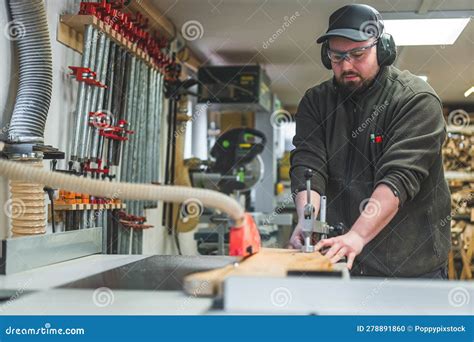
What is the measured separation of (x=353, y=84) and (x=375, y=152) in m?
0.25

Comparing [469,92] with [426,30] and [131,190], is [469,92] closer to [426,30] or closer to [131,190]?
[426,30]

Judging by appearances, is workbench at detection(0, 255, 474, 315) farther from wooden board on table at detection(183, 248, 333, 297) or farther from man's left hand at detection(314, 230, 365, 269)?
man's left hand at detection(314, 230, 365, 269)

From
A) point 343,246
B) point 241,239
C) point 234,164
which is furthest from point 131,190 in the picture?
point 234,164

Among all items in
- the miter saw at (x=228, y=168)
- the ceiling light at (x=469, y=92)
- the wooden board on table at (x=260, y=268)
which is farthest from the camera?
the ceiling light at (x=469, y=92)

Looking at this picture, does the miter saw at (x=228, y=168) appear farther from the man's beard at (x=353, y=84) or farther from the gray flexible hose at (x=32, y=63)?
the man's beard at (x=353, y=84)

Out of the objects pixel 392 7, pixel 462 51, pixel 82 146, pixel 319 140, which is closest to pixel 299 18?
pixel 392 7

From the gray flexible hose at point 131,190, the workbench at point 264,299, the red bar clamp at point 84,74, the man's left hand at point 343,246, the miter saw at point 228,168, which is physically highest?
the red bar clamp at point 84,74

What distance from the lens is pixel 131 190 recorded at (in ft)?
3.77

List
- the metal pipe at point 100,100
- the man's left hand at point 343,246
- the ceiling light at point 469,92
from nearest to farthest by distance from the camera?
1. the man's left hand at point 343,246
2. the metal pipe at point 100,100
3. the ceiling light at point 469,92

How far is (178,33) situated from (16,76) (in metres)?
2.75

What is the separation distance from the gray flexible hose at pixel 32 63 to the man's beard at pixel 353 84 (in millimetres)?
1188

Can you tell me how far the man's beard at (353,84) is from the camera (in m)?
Answer: 2.05

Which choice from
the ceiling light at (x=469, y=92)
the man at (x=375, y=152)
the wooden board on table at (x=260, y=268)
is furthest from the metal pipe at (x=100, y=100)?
the ceiling light at (x=469, y=92)

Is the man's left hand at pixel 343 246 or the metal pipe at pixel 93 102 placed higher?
the metal pipe at pixel 93 102
